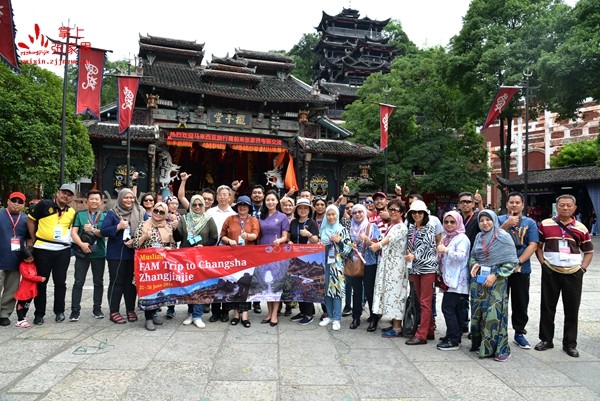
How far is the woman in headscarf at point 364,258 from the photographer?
18.2 ft

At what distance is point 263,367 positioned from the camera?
4.06 metres

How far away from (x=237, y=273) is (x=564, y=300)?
3.85 m

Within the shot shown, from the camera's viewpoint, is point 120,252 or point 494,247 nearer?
point 494,247

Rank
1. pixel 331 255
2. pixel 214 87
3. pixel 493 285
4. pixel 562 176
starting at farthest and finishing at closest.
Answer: pixel 562 176 → pixel 214 87 → pixel 331 255 → pixel 493 285

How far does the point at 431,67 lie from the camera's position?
2689 centimetres

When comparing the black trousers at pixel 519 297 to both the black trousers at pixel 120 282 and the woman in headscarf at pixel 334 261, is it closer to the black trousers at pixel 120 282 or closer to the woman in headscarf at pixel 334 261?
the woman in headscarf at pixel 334 261

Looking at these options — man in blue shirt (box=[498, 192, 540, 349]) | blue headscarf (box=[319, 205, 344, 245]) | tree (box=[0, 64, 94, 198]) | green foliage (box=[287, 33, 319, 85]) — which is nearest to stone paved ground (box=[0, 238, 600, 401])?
man in blue shirt (box=[498, 192, 540, 349])

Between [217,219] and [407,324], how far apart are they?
9.35ft

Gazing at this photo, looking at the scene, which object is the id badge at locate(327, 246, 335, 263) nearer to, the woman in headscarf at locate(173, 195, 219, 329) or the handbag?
the handbag

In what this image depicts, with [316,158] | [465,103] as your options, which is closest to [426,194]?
[465,103]

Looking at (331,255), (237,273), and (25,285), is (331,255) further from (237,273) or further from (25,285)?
(25,285)

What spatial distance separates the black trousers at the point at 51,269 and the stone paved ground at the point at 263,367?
0.27m

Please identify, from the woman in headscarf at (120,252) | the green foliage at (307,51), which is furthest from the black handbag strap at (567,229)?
the green foliage at (307,51)

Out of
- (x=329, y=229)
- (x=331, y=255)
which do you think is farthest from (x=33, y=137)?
(x=331, y=255)
